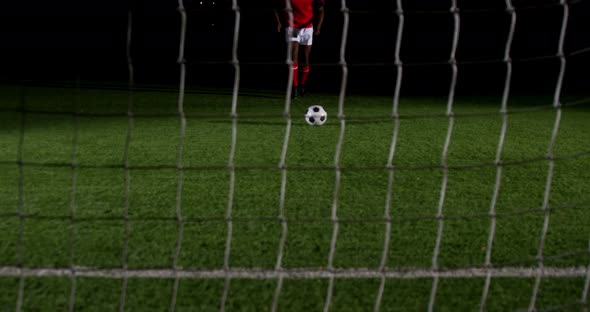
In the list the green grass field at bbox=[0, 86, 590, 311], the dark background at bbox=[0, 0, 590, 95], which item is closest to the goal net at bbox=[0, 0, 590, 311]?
the green grass field at bbox=[0, 86, 590, 311]

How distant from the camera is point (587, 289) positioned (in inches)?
76.5

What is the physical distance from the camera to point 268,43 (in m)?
10.7

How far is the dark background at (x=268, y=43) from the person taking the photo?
27.1 feet

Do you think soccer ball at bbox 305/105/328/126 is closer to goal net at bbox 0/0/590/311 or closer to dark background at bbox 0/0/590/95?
goal net at bbox 0/0/590/311

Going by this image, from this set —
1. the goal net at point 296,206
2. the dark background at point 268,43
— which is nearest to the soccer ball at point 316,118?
the goal net at point 296,206

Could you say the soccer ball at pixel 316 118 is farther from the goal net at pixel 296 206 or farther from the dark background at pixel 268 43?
the dark background at pixel 268 43

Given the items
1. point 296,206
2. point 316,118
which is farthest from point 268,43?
point 296,206

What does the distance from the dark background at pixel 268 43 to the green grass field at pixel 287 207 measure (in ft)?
11.9

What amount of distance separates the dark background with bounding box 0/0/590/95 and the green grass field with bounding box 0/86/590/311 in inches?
143

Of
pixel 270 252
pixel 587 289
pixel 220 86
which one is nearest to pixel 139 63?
pixel 220 86

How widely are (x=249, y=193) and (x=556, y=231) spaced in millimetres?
1458

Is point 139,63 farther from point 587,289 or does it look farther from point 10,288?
point 587,289

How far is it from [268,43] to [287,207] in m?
8.30

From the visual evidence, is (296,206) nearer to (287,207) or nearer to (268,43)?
(287,207)
